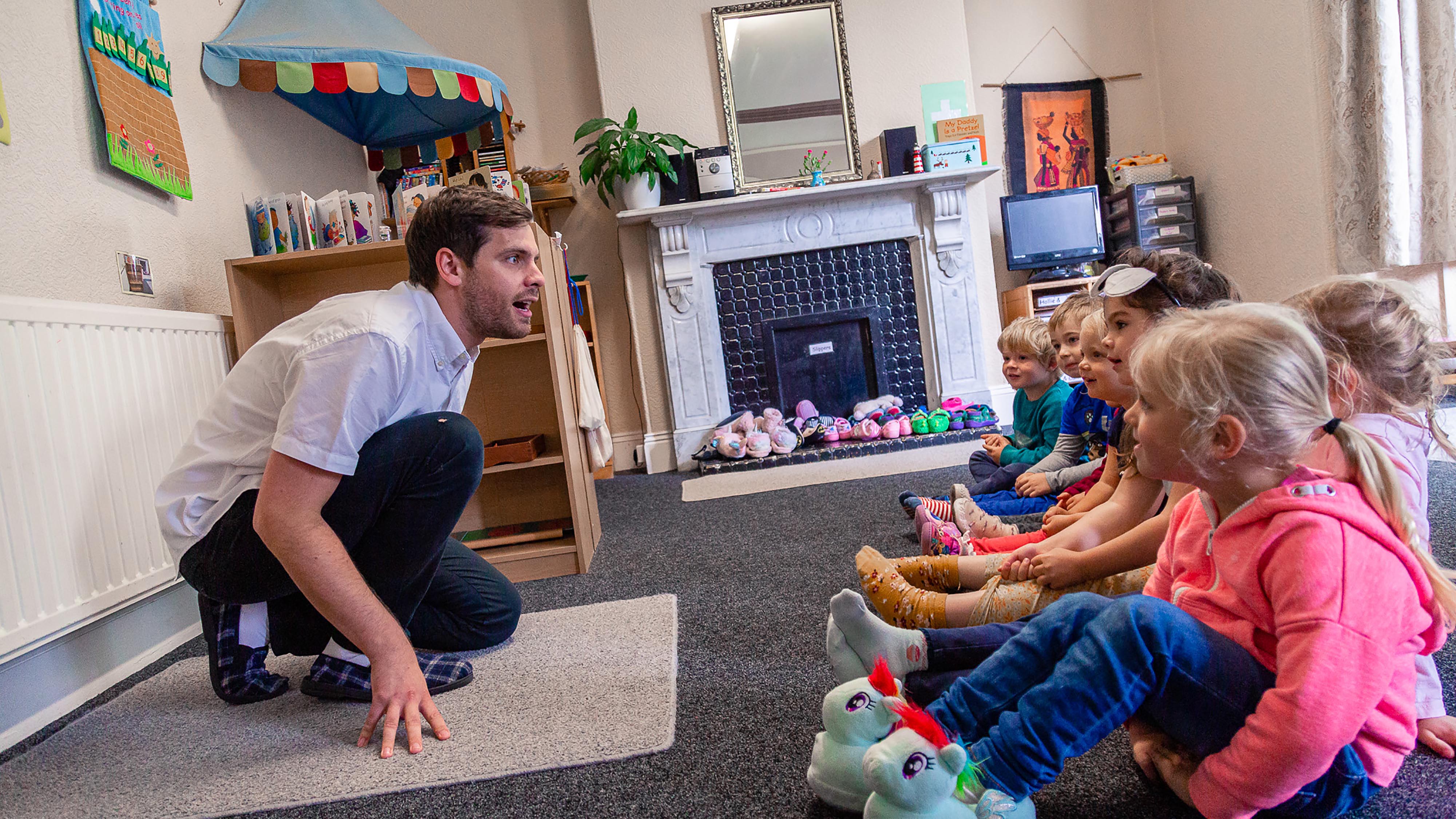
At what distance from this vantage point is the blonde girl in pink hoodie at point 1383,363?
0.91m

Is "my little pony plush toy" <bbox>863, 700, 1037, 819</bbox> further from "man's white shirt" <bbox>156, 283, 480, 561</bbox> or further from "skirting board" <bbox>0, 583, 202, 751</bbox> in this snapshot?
"skirting board" <bbox>0, 583, 202, 751</bbox>

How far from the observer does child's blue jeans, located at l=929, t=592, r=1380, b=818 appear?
701 mm

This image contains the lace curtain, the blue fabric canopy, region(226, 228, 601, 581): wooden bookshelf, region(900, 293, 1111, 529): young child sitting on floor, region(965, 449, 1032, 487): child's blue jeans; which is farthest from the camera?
the lace curtain

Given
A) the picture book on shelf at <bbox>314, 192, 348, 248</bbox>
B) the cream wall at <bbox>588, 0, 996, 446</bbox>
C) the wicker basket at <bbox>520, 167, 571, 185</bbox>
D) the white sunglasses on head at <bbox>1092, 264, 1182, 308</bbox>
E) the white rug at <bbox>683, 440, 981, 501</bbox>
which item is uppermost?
the cream wall at <bbox>588, 0, 996, 446</bbox>

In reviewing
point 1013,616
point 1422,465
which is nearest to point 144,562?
point 1013,616

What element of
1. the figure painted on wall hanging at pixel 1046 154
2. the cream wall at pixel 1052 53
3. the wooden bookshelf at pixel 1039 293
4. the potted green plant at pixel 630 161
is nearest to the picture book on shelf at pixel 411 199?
the potted green plant at pixel 630 161

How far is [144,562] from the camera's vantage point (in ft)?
5.35

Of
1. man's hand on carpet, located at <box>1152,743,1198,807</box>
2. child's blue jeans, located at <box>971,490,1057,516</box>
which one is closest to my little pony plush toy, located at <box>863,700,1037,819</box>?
man's hand on carpet, located at <box>1152,743,1198,807</box>

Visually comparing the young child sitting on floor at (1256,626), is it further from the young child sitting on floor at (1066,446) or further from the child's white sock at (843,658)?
the young child sitting on floor at (1066,446)

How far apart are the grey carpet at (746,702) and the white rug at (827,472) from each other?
64 centimetres

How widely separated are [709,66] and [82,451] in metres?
3.13

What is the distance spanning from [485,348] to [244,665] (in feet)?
3.52

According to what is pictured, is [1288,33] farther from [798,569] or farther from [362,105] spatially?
[362,105]

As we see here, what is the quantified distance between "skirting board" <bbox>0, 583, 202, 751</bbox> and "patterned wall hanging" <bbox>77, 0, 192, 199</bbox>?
0.95 m
